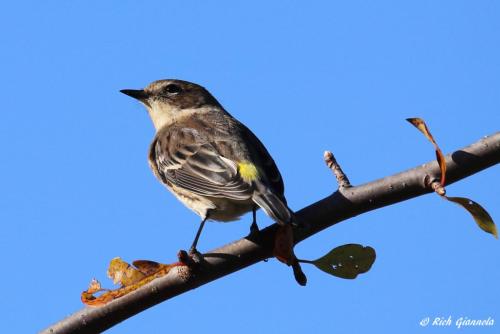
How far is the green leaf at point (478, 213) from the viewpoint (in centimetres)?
412

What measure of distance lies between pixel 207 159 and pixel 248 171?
75cm

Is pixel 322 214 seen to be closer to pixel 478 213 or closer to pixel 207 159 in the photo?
pixel 478 213

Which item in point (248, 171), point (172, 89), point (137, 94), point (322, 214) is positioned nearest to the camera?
point (322, 214)

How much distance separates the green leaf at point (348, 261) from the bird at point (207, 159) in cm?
45

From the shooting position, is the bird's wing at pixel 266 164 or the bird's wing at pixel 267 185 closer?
the bird's wing at pixel 267 185

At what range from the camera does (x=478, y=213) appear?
13.6ft

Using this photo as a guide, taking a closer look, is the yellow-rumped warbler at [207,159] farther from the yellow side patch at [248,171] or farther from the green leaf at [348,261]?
the green leaf at [348,261]

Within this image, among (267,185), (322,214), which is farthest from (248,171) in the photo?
(322,214)

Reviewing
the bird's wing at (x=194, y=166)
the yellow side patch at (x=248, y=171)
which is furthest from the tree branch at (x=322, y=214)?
the yellow side patch at (x=248, y=171)

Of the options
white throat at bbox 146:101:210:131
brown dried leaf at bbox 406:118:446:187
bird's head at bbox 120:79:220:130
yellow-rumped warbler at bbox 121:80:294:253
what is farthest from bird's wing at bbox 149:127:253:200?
brown dried leaf at bbox 406:118:446:187

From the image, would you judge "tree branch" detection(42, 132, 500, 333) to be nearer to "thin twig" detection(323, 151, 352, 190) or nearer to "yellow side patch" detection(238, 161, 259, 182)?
"thin twig" detection(323, 151, 352, 190)

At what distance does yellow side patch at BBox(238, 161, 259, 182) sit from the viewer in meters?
6.61

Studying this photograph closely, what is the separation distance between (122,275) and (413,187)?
1.87 m

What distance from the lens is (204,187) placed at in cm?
689
